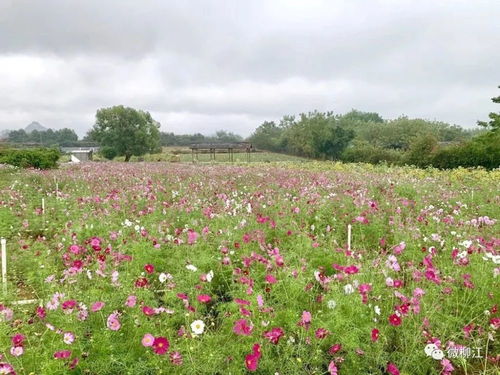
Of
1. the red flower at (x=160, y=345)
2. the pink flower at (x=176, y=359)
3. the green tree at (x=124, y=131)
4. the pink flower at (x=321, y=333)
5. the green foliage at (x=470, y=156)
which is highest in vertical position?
the green tree at (x=124, y=131)

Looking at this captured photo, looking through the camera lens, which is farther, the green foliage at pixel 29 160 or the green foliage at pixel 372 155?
the green foliage at pixel 372 155

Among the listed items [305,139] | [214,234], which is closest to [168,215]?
[214,234]

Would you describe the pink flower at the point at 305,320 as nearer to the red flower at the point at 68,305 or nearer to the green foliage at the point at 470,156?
the red flower at the point at 68,305

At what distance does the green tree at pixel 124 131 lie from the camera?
5228 cm

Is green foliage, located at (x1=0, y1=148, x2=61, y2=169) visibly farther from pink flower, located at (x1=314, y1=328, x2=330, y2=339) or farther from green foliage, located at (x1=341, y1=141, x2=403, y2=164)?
pink flower, located at (x1=314, y1=328, x2=330, y2=339)

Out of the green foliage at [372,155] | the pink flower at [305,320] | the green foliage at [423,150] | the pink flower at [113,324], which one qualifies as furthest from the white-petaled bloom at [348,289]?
the green foliage at [372,155]

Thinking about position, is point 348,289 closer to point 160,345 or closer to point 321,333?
point 321,333

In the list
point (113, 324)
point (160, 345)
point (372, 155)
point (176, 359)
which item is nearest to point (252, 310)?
point (176, 359)

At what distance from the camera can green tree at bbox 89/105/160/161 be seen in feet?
172

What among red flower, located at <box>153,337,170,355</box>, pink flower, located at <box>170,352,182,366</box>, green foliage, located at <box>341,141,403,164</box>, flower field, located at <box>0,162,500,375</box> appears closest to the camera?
red flower, located at <box>153,337,170,355</box>

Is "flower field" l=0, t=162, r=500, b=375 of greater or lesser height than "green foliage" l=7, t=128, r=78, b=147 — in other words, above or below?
below

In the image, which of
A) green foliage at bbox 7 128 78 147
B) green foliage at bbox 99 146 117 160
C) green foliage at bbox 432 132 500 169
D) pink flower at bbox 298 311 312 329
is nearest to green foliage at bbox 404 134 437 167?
green foliage at bbox 432 132 500 169

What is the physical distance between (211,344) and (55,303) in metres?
1.10

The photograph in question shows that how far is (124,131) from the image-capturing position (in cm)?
5250
